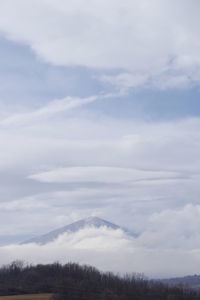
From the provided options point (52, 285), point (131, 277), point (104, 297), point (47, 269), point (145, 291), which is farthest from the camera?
point (47, 269)

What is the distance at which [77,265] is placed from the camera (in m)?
127

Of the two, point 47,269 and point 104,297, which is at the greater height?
point 47,269

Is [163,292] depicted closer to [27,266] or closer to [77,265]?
[77,265]

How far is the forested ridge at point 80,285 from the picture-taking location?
9149cm

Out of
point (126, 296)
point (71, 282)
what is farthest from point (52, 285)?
point (126, 296)

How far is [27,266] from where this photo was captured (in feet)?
427

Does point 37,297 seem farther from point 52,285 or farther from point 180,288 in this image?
point 180,288

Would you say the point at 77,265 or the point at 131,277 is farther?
the point at 77,265

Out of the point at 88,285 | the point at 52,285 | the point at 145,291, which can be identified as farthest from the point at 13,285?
Result: the point at 145,291

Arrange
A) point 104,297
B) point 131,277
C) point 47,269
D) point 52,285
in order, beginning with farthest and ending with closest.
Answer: point 47,269 < point 131,277 < point 52,285 < point 104,297

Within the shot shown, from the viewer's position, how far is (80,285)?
97.9 m

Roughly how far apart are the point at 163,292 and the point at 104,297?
1370 centimetres

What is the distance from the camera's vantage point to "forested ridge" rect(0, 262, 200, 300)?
3602 inches

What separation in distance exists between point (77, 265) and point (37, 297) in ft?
125
